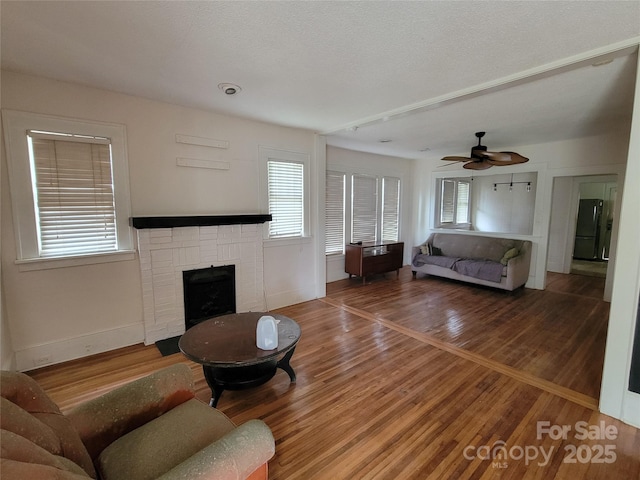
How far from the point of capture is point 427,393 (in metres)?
2.37

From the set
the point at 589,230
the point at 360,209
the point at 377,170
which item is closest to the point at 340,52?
the point at 360,209

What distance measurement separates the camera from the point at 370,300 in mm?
4625

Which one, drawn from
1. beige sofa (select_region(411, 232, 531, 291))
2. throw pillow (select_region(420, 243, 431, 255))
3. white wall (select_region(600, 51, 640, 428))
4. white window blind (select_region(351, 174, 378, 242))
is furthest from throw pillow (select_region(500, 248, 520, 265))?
white wall (select_region(600, 51, 640, 428))

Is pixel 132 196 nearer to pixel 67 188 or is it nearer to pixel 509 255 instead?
pixel 67 188

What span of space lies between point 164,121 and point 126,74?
0.72m

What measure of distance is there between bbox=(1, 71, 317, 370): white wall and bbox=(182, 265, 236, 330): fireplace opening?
504 mm

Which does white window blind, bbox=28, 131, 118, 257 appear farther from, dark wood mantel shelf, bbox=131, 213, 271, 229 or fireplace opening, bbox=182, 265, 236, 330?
fireplace opening, bbox=182, 265, 236, 330

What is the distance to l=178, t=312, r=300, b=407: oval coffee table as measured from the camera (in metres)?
1.99

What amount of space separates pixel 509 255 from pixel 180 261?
501cm

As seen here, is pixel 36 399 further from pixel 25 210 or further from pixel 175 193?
pixel 175 193

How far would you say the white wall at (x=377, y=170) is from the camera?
18.5 feet

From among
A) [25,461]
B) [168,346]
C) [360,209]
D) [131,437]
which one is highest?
[360,209]

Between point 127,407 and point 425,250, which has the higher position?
point 425,250

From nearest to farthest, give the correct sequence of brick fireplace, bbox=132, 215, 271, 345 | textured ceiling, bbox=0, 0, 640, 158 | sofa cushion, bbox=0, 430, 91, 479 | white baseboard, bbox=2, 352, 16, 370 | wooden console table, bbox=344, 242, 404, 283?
sofa cushion, bbox=0, 430, 91, 479
textured ceiling, bbox=0, 0, 640, 158
white baseboard, bbox=2, 352, 16, 370
brick fireplace, bbox=132, 215, 271, 345
wooden console table, bbox=344, 242, 404, 283
